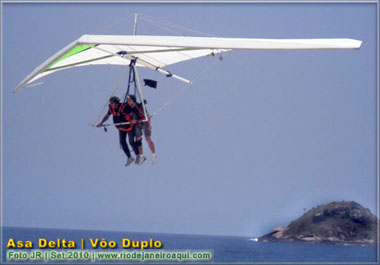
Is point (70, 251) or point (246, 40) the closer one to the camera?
point (246, 40)

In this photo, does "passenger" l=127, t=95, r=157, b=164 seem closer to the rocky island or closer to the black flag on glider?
the black flag on glider

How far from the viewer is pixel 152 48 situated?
13508 millimetres

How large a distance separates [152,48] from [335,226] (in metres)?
18.7

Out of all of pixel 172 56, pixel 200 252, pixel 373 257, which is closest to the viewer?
pixel 172 56

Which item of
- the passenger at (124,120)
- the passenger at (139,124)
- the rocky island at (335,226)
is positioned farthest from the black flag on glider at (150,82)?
the rocky island at (335,226)

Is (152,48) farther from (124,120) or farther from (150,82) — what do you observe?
(124,120)

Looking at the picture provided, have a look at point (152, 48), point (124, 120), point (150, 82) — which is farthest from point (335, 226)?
point (124, 120)

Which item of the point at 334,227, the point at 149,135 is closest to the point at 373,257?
the point at 334,227

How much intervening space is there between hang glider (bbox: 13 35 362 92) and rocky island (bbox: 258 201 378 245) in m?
16.4

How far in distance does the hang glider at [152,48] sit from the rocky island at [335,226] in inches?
647

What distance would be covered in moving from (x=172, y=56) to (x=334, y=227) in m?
18.0

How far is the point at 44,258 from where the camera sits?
14641 mm

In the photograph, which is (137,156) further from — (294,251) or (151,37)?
(294,251)

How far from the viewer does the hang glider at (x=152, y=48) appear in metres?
11.4
